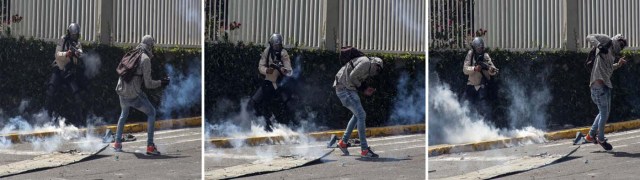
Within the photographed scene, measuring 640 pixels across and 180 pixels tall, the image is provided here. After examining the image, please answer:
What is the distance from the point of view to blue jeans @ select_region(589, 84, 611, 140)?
824cm

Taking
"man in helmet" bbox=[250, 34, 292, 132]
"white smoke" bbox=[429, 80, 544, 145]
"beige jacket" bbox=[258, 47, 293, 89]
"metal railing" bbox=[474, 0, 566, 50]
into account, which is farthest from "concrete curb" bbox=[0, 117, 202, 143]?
"metal railing" bbox=[474, 0, 566, 50]

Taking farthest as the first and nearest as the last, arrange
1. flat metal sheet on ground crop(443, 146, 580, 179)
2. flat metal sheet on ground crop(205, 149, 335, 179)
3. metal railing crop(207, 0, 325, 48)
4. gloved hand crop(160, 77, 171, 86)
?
flat metal sheet on ground crop(443, 146, 580, 179)
gloved hand crop(160, 77, 171, 86)
flat metal sheet on ground crop(205, 149, 335, 179)
metal railing crop(207, 0, 325, 48)

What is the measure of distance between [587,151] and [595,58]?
25.7 inches

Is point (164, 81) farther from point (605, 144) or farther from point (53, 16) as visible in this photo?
point (605, 144)

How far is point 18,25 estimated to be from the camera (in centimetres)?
838

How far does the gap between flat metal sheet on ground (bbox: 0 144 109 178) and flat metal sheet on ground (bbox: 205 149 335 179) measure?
891mm

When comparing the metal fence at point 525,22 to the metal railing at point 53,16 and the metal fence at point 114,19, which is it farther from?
the metal railing at point 53,16

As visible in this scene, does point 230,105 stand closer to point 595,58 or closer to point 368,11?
point 368,11

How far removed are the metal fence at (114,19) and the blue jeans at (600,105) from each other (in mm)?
2798

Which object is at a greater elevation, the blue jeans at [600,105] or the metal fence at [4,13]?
the metal fence at [4,13]

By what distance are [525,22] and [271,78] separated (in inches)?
73.0

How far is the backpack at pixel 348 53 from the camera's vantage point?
815cm

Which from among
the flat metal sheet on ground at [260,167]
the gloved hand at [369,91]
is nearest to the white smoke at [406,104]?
the gloved hand at [369,91]

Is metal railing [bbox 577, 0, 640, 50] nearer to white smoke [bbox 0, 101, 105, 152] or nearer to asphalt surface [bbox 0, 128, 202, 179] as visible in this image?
asphalt surface [bbox 0, 128, 202, 179]
